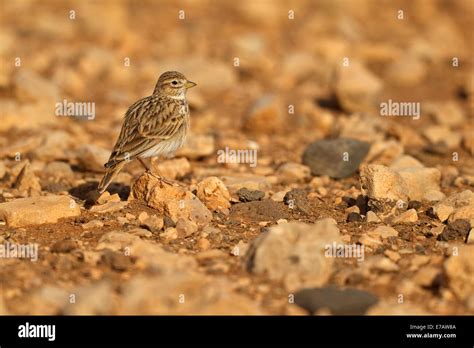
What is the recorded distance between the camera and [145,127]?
30.7 feet

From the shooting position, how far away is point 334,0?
850 inches

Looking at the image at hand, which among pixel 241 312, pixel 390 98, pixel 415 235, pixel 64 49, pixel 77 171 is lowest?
pixel 241 312

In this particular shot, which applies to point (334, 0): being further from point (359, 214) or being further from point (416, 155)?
point (359, 214)

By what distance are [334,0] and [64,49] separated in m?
8.00

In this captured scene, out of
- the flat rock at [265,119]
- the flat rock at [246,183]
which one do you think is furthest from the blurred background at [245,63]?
the flat rock at [246,183]

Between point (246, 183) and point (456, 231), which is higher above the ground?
point (246, 183)

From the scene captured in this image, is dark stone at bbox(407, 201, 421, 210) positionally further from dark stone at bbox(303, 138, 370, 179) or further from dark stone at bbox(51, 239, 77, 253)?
dark stone at bbox(51, 239, 77, 253)

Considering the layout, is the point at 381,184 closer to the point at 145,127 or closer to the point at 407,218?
the point at 407,218

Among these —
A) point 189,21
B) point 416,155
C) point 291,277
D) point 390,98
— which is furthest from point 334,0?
point 291,277

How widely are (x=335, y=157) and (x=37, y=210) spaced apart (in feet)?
14.1

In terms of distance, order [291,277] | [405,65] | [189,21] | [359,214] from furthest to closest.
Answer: [189,21] → [405,65] → [359,214] → [291,277]

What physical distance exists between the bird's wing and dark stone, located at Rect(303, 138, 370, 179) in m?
2.33

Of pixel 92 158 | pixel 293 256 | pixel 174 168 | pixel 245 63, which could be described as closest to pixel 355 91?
pixel 245 63

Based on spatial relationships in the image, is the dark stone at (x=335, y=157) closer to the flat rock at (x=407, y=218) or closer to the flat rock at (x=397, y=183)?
the flat rock at (x=397, y=183)
